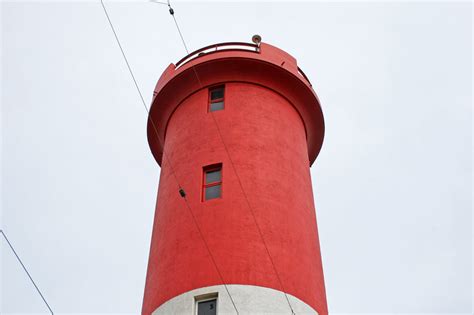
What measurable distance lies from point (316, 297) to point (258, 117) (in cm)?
613

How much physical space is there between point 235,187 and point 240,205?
2.13 feet

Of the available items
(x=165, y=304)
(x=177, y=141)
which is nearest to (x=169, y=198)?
(x=177, y=141)

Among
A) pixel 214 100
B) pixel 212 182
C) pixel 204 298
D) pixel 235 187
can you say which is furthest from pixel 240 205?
pixel 214 100

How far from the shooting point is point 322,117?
2272cm

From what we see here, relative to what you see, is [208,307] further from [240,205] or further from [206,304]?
[240,205]

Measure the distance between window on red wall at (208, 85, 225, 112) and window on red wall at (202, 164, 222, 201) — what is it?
267cm

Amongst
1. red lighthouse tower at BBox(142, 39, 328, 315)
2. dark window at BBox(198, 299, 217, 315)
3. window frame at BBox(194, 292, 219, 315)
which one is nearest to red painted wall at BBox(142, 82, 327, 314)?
red lighthouse tower at BBox(142, 39, 328, 315)

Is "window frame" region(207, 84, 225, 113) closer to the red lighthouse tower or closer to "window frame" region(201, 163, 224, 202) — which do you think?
the red lighthouse tower

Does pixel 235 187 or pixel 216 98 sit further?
pixel 216 98

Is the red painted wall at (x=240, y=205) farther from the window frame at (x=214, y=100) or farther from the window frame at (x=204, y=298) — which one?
the window frame at (x=204, y=298)

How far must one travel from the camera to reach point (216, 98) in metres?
21.2

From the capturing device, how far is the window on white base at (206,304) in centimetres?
1578

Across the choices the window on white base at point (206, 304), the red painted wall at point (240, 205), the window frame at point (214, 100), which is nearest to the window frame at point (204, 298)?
the window on white base at point (206, 304)

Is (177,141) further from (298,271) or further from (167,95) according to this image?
(298,271)
